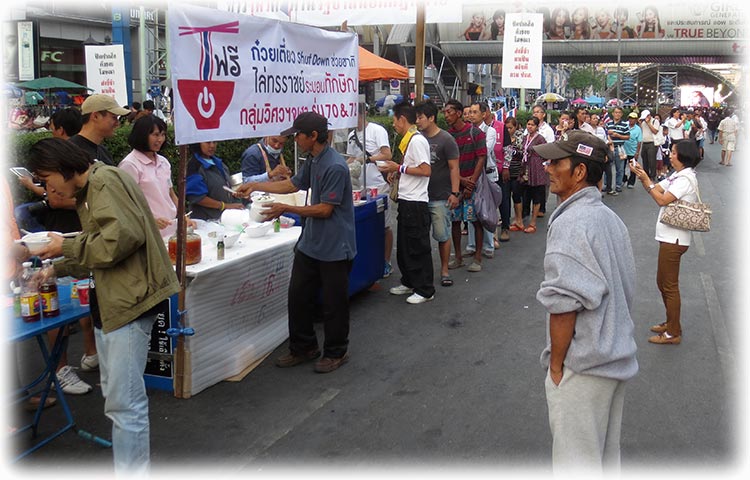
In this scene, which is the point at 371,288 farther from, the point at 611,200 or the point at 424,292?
the point at 611,200

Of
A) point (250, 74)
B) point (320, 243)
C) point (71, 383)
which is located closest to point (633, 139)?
point (320, 243)

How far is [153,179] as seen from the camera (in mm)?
5039

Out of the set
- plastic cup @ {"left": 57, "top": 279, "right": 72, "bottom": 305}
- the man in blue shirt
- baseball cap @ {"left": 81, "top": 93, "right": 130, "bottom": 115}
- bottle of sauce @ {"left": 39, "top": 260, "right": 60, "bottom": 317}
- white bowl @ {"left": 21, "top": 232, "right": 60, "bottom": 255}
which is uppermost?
baseball cap @ {"left": 81, "top": 93, "right": 130, "bottom": 115}

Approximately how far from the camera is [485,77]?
61.7m

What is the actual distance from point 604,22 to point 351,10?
3292 cm

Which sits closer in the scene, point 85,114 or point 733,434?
point 733,434

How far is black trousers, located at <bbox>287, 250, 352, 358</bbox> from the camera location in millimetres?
4988

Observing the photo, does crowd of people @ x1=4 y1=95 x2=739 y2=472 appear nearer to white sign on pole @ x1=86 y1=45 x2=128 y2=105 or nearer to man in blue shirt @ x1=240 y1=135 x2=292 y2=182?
man in blue shirt @ x1=240 y1=135 x2=292 y2=182

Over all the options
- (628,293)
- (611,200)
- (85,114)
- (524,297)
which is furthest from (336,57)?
(611,200)

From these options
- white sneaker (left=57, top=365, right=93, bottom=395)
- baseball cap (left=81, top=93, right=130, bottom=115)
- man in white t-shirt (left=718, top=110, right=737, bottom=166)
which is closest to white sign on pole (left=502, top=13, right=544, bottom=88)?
baseball cap (left=81, top=93, right=130, bottom=115)

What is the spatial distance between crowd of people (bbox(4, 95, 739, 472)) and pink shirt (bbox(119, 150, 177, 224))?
12 mm

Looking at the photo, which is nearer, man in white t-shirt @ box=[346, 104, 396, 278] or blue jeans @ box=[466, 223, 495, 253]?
man in white t-shirt @ box=[346, 104, 396, 278]

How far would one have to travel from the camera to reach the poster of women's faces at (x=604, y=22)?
115 ft

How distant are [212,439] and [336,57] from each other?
3.73 m
